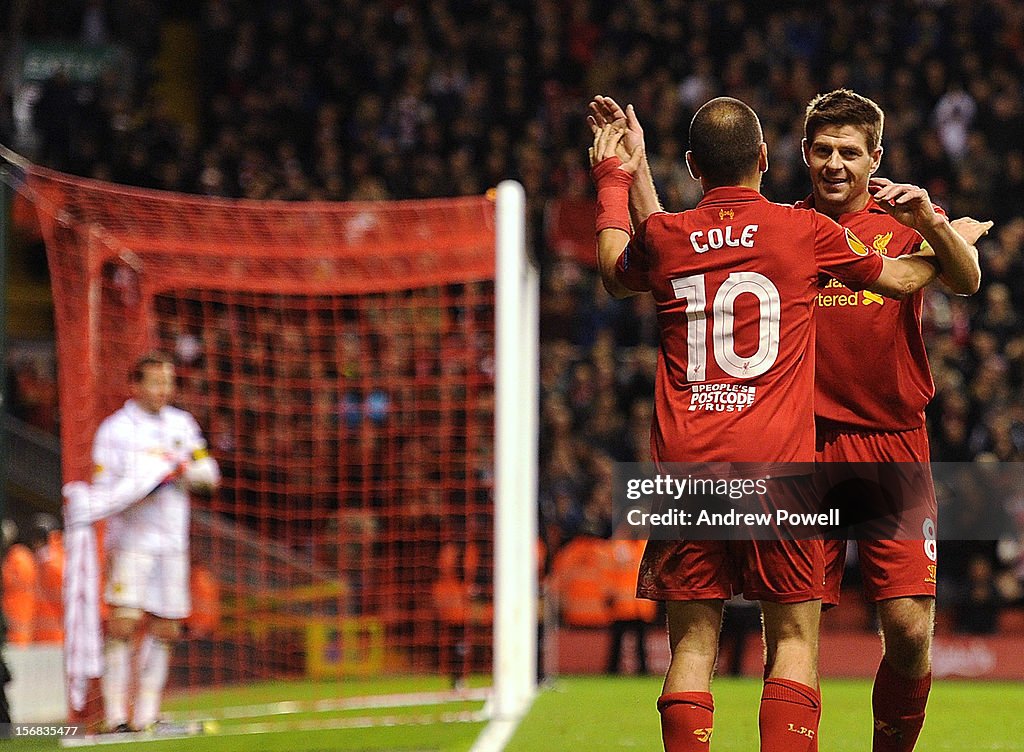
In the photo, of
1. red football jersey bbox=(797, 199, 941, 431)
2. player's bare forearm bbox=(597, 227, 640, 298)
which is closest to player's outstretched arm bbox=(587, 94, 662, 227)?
player's bare forearm bbox=(597, 227, 640, 298)

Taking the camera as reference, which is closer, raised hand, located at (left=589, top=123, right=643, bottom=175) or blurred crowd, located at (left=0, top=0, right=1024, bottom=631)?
raised hand, located at (left=589, top=123, right=643, bottom=175)

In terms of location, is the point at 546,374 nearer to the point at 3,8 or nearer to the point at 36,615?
the point at 36,615

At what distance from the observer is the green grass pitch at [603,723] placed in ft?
23.9

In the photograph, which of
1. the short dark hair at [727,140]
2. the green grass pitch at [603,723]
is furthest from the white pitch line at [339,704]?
the short dark hair at [727,140]

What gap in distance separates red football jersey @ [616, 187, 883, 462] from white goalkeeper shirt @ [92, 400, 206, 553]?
4.71 m

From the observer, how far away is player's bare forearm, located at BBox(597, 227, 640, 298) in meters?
4.36

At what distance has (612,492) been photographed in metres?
12.7

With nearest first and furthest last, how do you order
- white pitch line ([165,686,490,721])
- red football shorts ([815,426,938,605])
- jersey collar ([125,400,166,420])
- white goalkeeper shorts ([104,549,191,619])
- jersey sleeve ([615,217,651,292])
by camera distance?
jersey sleeve ([615,217,651,292])
red football shorts ([815,426,938,605])
white goalkeeper shorts ([104,549,191,619])
jersey collar ([125,400,166,420])
white pitch line ([165,686,490,721])

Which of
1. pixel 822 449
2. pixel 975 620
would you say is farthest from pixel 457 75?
pixel 822 449

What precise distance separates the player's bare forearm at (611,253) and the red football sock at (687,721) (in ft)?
3.77

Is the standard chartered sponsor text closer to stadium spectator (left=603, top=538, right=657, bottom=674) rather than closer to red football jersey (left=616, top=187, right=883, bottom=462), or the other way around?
red football jersey (left=616, top=187, right=883, bottom=462)

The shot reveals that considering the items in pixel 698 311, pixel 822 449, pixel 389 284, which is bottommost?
pixel 822 449

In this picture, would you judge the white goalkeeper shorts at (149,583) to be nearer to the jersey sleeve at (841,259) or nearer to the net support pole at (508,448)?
the net support pole at (508,448)

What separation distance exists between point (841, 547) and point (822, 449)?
1.12 ft
